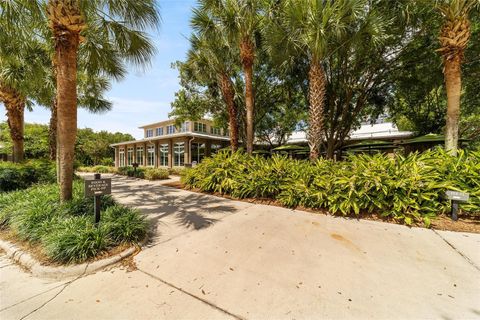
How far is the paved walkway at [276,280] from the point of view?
7.68 ft

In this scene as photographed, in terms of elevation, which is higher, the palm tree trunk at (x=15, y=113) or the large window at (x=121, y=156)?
the palm tree trunk at (x=15, y=113)

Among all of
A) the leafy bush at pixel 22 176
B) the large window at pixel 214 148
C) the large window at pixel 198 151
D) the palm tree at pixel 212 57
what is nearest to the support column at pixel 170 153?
the large window at pixel 198 151

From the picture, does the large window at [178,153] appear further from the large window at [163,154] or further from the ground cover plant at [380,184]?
the ground cover plant at [380,184]

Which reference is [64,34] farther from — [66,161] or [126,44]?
[66,161]

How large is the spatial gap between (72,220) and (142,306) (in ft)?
9.49

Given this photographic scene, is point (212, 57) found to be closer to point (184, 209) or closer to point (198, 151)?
point (184, 209)

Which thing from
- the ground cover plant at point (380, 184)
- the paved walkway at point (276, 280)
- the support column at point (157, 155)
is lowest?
the paved walkway at point (276, 280)

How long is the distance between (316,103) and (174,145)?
1643 centimetres

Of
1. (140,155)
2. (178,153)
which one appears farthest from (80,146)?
(178,153)

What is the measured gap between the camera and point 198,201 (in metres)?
7.45

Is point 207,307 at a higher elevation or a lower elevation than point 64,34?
lower

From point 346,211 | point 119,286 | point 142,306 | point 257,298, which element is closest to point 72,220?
point 119,286

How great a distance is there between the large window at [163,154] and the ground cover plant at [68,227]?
53.2 feet

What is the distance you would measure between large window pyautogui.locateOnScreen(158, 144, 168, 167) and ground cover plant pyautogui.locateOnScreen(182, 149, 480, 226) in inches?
650
